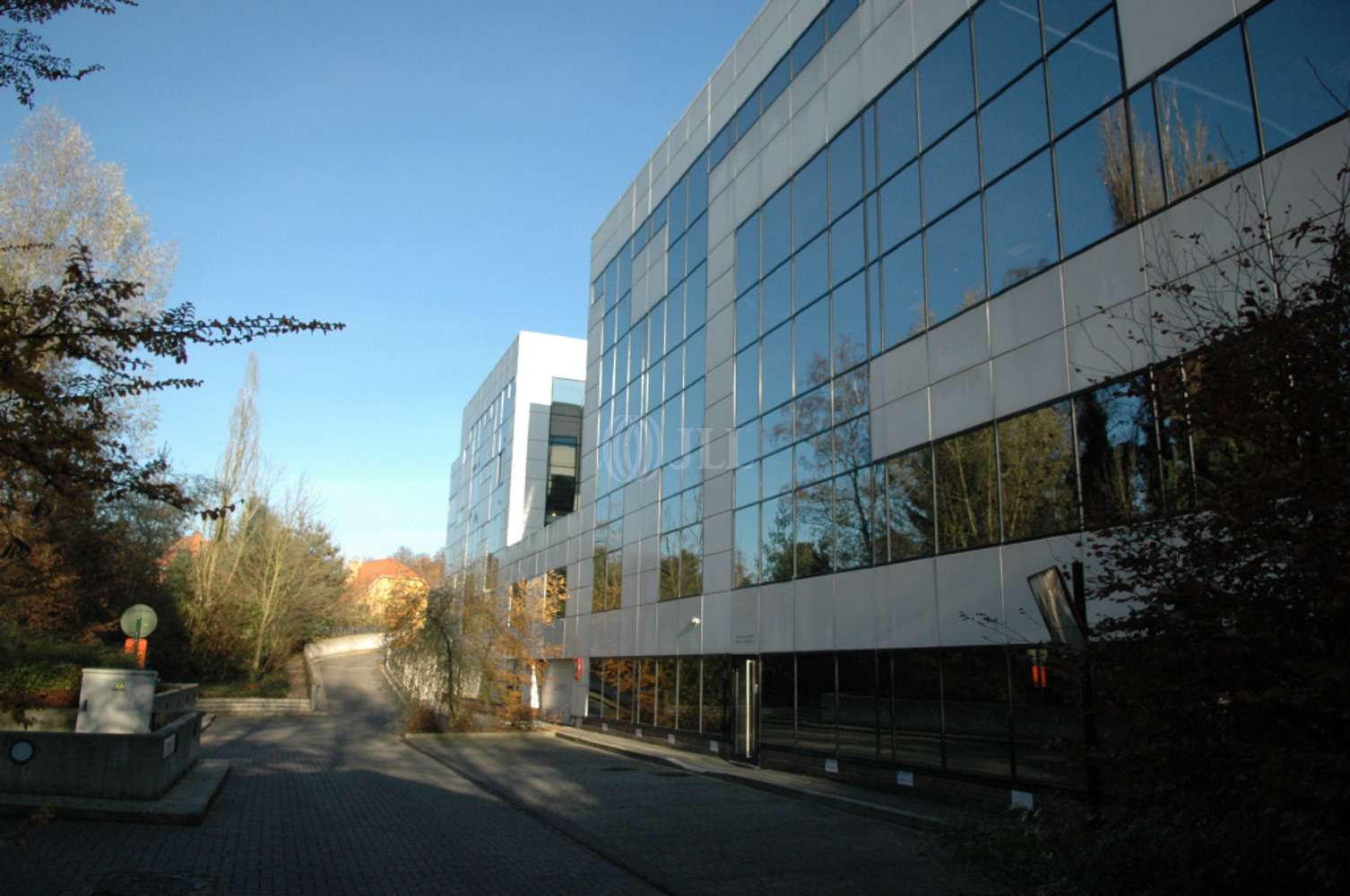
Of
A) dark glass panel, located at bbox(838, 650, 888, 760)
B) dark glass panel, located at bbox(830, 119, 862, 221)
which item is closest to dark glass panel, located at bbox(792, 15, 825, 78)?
dark glass panel, located at bbox(830, 119, 862, 221)

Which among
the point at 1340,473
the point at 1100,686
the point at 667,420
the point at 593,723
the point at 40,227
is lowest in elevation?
the point at 593,723

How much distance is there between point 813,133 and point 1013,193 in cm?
788

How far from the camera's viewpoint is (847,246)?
19859mm

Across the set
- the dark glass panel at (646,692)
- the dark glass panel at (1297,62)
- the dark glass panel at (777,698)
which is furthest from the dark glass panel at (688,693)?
the dark glass panel at (1297,62)

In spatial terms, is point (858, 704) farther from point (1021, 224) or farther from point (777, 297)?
point (777, 297)

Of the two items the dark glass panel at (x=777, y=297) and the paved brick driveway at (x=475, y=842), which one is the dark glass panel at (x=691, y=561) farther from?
the paved brick driveway at (x=475, y=842)

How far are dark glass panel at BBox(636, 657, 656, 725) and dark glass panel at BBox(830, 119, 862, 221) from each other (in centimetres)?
1488

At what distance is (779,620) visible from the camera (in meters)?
21.0

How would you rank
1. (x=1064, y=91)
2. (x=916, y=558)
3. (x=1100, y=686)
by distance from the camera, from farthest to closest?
1. (x=916, y=558)
2. (x=1064, y=91)
3. (x=1100, y=686)

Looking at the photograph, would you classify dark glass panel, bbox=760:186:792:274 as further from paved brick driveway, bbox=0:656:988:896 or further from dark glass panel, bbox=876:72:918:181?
paved brick driveway, bbox=0:656:988:896

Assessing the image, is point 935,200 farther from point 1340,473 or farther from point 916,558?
point 1340,473

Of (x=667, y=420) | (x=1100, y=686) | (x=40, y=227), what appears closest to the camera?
(x=1100, y=686)

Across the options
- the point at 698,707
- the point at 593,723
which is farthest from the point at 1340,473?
the point at 593,723

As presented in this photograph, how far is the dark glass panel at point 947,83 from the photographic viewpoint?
1666 centimetres
